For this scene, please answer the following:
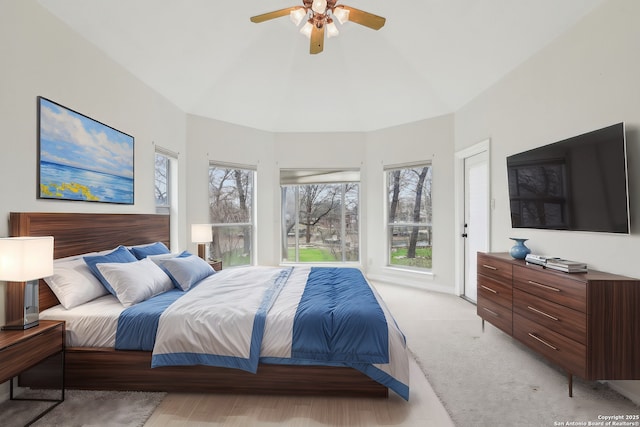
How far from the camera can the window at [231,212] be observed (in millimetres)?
5121

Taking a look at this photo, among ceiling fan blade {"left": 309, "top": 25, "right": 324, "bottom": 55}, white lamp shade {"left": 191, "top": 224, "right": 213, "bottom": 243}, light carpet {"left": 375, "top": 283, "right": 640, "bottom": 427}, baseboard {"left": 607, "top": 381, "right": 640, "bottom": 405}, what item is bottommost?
light carpet {"left": 375, "top": 283, "right": 640, "bottom": 427}

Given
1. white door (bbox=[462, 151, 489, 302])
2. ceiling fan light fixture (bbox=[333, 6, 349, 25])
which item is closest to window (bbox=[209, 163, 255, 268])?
ceiling fan light fixture (bbox=[333, 6, 349, 25])

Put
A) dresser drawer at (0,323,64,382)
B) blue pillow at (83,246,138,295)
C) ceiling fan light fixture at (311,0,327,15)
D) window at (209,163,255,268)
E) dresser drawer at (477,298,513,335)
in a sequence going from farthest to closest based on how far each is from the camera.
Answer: window at (209,163,255,268) → dresser drawer at (477,298,513,335) → blue pillow at (83,246,138,295) → ceiling fan light fixture at (311,0,327,15) → dresser drawer at (0,323,64,382)

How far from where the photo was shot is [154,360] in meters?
2.04

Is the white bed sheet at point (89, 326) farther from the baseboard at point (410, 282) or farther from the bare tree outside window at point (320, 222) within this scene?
the baseboard at point (410, 282)

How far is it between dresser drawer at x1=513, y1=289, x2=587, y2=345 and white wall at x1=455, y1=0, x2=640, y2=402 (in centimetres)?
50

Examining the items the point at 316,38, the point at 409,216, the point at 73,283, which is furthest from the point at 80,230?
the point at 409,216

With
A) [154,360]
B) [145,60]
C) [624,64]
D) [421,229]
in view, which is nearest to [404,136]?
[421,229]

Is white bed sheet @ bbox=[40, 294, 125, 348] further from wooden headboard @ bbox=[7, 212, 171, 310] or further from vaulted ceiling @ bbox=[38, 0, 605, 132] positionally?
vaulted ceiling @ bbox=[38, 0, 605, 132]

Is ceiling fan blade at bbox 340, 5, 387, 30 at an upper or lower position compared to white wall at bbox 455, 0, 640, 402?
upper

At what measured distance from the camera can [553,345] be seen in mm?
2264

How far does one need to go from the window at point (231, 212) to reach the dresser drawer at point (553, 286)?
13.2 ft


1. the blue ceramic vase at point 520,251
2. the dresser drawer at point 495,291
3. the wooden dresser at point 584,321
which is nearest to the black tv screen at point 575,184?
the blue ceramic vase at point 520,251

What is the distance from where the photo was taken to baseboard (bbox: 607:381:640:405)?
6.84ft
